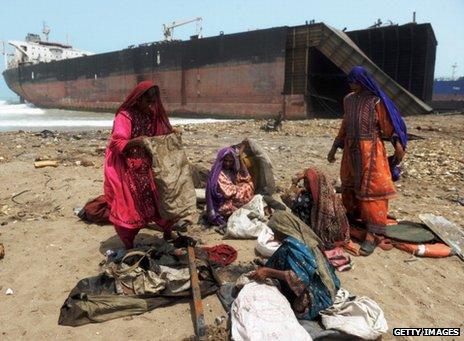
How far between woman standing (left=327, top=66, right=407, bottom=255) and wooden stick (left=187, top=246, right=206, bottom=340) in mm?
1563

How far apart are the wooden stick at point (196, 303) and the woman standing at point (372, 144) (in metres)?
1.56

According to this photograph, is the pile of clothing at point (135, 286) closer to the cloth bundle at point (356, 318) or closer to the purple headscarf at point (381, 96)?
the cloth bundle at point (356, 318)

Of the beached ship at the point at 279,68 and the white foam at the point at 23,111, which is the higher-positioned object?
the beached ship at the point at 279,68

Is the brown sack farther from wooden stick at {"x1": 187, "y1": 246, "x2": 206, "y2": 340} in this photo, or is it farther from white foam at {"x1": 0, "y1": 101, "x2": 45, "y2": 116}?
white foam at {"x1": 0, "y1": 101, "x2": 45, "y2": 116}

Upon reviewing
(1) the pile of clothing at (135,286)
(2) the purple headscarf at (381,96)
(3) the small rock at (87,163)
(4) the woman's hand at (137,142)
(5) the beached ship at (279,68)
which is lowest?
(1) the pile of clothing at (135,286)

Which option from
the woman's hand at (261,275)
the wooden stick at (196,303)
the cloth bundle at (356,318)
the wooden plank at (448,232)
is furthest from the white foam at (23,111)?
the cloth bundle at (356,318)

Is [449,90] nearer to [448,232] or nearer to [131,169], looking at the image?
[448,232]

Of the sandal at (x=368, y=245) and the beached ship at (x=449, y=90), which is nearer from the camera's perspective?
the sandal at (x=368, y=245)

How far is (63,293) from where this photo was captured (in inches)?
113

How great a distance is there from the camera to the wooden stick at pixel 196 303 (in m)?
2.28

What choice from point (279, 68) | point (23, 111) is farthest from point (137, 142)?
point (23, 111)

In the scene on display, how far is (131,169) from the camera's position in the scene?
3170 mm

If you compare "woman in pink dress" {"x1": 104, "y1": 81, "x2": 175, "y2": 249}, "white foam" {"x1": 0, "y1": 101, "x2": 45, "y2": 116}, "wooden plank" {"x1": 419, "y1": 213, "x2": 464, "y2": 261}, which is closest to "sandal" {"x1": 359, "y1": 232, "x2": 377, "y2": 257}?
"wooden plank" {"x1": 419, "y1": 213, "x2": 464, "y2": 261}

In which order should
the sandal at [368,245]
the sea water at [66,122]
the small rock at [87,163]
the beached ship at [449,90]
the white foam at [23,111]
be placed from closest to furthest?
the sandal at [368,245] < the small rock at [87,163] < the sea water at [66,122] < the white foam at [23,111] < the beached ship at [449,90]
